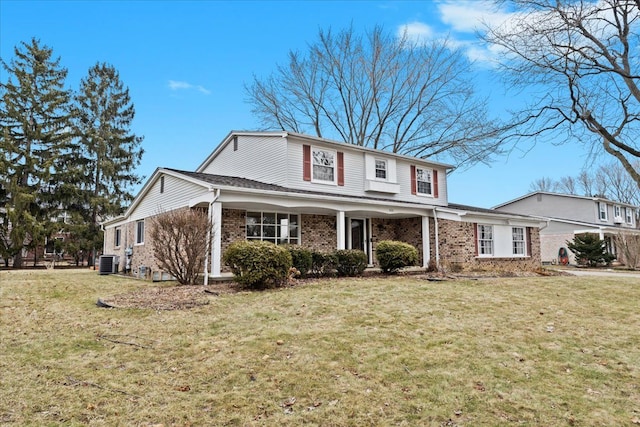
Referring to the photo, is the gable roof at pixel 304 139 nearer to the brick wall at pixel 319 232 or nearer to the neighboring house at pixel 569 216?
the brick wall at pixel 319 232

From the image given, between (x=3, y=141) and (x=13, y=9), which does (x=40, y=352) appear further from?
(x=3, y=141)

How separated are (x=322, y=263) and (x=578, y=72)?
333 inches

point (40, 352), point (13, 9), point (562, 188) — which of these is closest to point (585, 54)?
point (40, 352)

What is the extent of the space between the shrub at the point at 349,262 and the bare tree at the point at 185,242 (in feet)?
13.7

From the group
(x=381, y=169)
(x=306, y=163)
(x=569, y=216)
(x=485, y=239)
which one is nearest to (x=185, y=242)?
(x=306, y=163)

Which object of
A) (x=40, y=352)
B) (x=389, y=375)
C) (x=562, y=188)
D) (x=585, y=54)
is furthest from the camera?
(x=562, y=188)

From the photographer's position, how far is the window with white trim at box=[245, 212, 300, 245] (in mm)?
14289

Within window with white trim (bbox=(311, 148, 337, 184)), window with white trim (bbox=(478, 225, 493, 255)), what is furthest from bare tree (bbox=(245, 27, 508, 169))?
window with white trim (bbox=(311, 148, 337, 184))

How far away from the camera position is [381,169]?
18.4 m

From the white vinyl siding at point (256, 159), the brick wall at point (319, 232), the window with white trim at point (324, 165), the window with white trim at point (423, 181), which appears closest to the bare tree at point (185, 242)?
the brick wall at point (319, 232)

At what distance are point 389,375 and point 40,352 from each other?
4.56 metres

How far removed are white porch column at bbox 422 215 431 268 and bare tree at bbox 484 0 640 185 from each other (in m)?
Answer: 7.78

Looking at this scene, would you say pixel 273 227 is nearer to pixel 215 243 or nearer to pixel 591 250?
pixel 215 243

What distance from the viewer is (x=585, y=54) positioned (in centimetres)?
962
